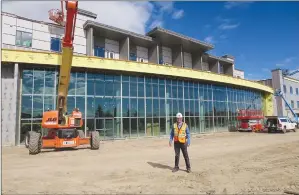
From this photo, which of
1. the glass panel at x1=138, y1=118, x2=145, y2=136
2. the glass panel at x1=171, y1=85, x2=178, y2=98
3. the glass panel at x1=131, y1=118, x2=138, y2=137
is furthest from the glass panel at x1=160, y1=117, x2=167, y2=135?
the glass panel at x1=131, y1=118, x2=138, y2=137

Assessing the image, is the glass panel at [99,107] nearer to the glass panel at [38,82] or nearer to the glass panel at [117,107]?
the glass panel at [117,107]

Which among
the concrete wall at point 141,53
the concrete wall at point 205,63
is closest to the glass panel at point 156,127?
the concrete wall at point 141,53

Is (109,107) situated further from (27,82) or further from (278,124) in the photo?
(278,124)

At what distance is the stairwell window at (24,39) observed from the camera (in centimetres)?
2364

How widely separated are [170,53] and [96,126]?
1702cm

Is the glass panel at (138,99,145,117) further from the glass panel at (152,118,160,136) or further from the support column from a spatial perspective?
the support column

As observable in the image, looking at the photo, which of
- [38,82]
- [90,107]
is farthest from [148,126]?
[38,82]

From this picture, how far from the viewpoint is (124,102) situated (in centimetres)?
2469

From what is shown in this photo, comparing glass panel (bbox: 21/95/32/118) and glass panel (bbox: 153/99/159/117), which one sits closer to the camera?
glass panel (bbox: 21/95/32/118)

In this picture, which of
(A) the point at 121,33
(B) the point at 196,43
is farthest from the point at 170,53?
(A) the point at 121,33

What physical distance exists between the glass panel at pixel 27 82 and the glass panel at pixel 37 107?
80cm

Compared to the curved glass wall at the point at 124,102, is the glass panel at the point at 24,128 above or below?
below

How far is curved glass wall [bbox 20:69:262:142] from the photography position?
20583 mm

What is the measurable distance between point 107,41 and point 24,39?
29.3ft
